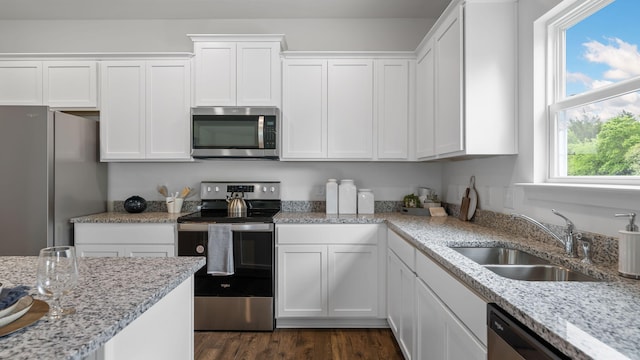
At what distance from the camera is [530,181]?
6.48ft

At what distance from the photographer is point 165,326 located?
1166 mm

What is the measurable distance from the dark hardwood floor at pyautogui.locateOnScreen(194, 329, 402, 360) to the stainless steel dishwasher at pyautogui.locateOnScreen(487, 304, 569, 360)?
1484mm

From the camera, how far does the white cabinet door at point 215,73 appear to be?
3023 millimetres

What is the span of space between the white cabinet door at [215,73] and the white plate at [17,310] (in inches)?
92.7

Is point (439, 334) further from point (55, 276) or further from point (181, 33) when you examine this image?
point (181, 33)

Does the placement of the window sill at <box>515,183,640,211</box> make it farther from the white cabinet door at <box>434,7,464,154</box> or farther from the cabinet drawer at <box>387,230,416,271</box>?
the cabinet drawer at <box>387,230,416,271</box>

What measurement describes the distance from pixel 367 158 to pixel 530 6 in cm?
155

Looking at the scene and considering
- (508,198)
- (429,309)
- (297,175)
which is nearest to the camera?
(429,309)

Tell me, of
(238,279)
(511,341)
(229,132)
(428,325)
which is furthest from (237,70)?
(511,341)

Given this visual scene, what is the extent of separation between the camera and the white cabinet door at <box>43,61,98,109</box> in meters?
3.07

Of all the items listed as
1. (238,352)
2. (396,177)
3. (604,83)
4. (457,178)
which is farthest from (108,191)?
(604,83)

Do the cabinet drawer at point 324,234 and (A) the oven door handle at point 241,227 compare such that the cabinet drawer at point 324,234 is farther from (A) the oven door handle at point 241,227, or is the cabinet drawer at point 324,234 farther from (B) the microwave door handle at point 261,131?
(B) the microwave door handle at point 261,131

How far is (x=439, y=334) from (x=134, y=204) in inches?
107

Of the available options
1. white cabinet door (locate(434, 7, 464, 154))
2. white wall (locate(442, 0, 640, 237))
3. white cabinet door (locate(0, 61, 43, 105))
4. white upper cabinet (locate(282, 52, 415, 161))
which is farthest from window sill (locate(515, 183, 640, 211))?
white cabinet door (locate(0, 61, 43, 105))
